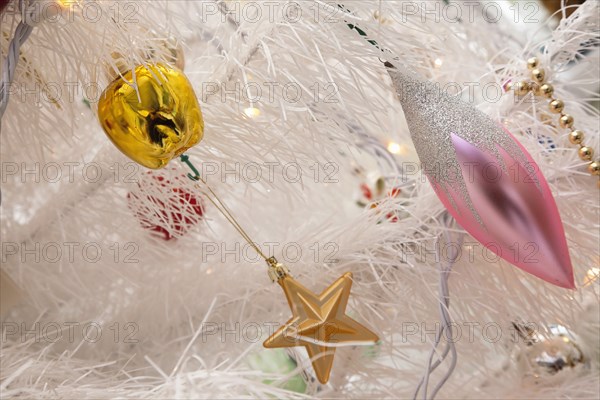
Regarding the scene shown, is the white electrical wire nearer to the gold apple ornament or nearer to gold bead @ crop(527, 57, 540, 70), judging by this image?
the gold apple ornament

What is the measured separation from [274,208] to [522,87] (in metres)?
0.25

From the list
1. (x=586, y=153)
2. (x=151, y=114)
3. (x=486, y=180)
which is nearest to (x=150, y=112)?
(x=151, y=114)

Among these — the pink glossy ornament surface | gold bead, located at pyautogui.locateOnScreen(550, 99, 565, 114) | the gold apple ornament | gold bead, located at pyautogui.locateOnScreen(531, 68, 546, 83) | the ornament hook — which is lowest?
the ornament hook

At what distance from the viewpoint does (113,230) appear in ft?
1.74

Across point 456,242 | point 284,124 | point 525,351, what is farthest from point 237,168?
point 525,351

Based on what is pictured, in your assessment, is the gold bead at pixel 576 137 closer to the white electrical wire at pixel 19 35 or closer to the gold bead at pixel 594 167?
the gold bead at pixel 594 167

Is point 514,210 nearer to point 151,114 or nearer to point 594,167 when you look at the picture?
point 594,167

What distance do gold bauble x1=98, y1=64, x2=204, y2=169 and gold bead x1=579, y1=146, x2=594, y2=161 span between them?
286mm

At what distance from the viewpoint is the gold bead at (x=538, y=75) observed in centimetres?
45

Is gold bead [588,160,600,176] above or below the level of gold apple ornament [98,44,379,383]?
above

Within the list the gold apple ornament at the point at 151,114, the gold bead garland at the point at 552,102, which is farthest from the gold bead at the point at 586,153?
the gold apple ornament at the point at 151,114

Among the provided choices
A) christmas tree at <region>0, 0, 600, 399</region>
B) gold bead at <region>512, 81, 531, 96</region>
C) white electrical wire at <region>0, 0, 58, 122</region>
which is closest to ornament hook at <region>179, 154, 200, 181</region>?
christmas tree at <region>0, 0, 600, 399</region>

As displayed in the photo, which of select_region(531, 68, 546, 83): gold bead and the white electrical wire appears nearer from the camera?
the white electrical wire

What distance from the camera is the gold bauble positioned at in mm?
368
